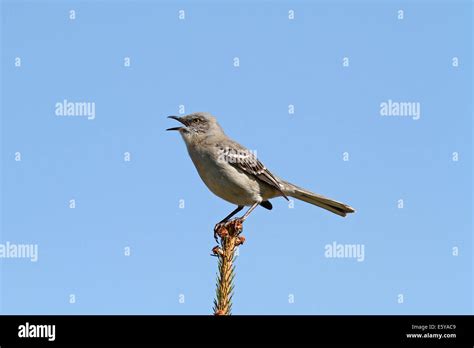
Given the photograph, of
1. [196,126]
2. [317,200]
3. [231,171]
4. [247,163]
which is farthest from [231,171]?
[317,200]

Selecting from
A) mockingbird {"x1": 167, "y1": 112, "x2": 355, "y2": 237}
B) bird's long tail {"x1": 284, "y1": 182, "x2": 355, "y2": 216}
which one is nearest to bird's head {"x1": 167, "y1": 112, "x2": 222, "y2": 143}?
mockingbird {"x1": 167, "y1": 112, "x2": 355, "y2": 237}

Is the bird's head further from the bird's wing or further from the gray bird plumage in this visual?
the bird's wing

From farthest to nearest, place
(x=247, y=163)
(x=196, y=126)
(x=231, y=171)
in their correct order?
(x=196, y=126)
(x=247, y=163)
(x=231, y=171)

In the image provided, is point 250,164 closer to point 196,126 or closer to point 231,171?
point 231,171

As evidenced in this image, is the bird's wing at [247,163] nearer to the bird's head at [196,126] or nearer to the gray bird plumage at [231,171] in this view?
the gray bird plumage at [231,171]
